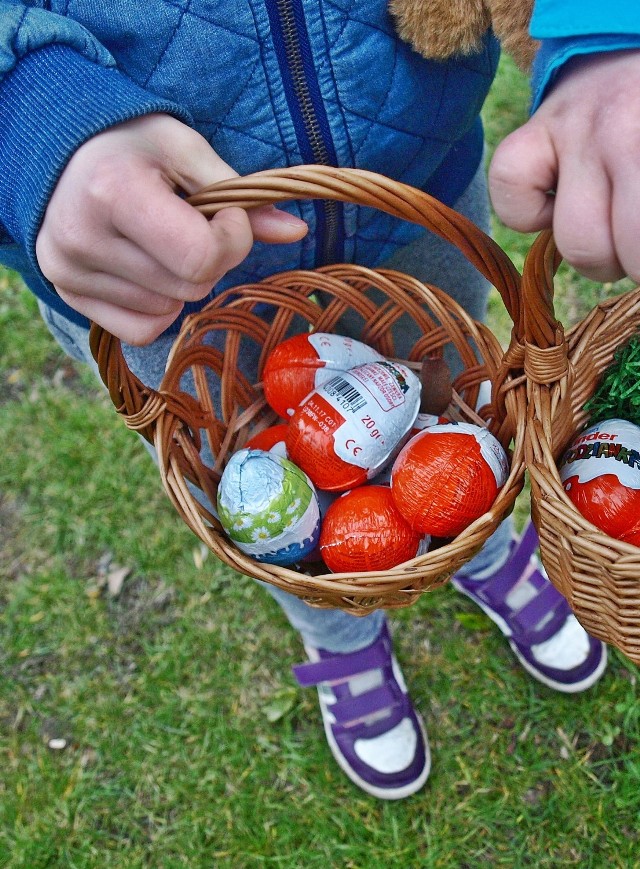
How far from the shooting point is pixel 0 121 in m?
0.65

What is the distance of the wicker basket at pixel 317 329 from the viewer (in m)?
0.64

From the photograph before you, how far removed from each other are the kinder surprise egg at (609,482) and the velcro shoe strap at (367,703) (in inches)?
24.8

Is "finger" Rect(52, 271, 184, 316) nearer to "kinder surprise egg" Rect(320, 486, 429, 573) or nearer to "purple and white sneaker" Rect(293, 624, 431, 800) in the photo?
"kinder surprise egg" Rect(320, 486, 429, 573)

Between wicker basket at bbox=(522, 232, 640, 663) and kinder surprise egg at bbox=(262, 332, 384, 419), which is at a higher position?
wicker basket at bbox=(522, 232, 640, 663)

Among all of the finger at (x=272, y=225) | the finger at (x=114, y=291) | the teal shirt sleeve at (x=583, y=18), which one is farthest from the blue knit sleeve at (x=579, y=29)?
the finger at (x=114, y=291)

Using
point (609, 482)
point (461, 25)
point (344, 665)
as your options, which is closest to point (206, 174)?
point (461, 25)

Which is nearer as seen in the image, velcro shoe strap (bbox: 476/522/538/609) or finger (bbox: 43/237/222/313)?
finger (bbox: 43/237/222/313)

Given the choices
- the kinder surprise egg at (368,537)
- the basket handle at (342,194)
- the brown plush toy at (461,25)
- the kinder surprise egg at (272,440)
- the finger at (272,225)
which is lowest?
the kinder surprise egg at (272,440)

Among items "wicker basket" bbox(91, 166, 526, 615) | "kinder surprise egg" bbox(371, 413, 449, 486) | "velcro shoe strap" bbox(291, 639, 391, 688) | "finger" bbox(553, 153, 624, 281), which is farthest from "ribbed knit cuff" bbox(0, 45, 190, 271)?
"velcro shoe strap" bbox(291, 639, 391, 688)

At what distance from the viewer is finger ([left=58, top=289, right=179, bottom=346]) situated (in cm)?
65

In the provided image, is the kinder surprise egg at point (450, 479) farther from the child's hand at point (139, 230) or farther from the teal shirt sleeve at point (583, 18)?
the teal shirt sleeve at point (583, 18)

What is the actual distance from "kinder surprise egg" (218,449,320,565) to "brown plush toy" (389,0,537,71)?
0.46m

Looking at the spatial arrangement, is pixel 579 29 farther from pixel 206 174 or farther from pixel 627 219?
pixel 206 174

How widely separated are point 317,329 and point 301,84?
35 cm
